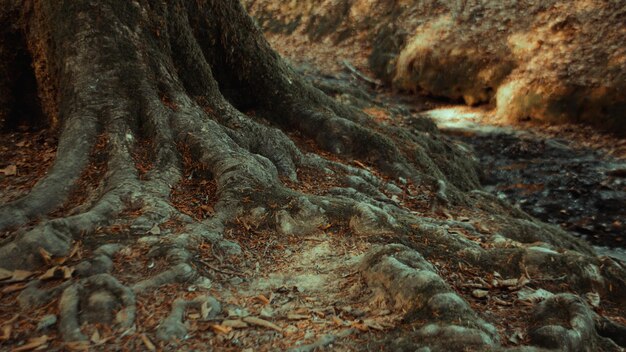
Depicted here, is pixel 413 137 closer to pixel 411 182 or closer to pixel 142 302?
pixel 411 182

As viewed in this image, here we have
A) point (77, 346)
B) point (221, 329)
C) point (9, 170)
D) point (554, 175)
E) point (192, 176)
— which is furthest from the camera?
point (554, 175)

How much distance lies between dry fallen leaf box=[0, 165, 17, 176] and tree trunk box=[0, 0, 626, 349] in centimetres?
82

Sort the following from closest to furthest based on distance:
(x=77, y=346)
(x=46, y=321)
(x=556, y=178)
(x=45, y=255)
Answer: (x=77, y=346) → (x=46, y=321) → (x=45, y=255) → (x=556, y=178)

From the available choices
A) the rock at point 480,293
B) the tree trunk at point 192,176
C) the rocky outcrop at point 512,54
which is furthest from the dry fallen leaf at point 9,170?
the rocky outcrop at point 512,54

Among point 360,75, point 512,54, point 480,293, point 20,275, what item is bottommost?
point 480,293

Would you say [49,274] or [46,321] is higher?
[49,274]

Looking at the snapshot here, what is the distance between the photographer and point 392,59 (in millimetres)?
16688

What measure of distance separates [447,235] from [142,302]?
2.81 meters

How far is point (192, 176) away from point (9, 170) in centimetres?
217

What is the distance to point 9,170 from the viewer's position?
4.77 meters

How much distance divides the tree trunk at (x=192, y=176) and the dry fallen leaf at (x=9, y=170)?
2.69 feet

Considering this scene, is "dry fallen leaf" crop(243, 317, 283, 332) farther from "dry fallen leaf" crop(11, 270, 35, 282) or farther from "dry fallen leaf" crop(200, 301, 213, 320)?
"dry fallen leaf" crop(11, 270, 35, 282)

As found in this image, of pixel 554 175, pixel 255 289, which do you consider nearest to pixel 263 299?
pixel 255 289

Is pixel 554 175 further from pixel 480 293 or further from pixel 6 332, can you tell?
pixel 6 332
